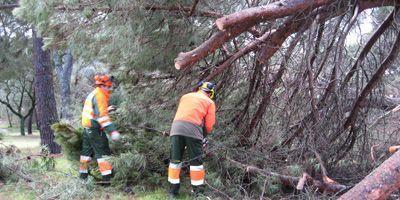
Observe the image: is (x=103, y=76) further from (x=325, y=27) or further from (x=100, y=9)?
(x=325, y=27)

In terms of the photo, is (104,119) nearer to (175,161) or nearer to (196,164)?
(175,161)

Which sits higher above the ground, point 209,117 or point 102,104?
point 102,104

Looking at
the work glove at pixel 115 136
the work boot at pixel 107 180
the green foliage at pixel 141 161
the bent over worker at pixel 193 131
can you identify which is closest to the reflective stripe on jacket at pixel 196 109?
the bent over worker at pixel 193 131

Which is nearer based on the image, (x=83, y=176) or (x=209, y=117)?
(x=209, y=117)

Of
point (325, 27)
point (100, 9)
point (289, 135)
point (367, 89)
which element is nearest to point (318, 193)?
point (289, 135)

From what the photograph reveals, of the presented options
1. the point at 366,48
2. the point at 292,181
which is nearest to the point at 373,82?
the point at 366,48

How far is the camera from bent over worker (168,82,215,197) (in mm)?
5781

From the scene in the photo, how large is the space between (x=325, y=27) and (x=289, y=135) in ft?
5.13

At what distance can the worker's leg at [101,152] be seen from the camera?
639 cm

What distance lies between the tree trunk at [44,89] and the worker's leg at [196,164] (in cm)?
Result: 707

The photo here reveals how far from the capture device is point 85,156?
6.70 m

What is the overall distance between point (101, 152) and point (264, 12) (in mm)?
3369

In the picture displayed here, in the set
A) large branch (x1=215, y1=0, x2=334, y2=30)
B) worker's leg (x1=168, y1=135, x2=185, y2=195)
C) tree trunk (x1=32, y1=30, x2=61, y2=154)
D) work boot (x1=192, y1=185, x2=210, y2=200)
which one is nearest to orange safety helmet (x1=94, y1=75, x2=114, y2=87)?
worker's leg (x1=168, y1=135, x2=185, y2=195)

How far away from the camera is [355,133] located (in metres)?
6.30
